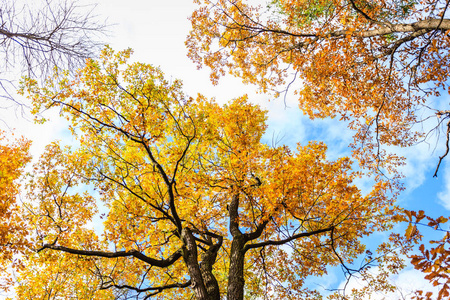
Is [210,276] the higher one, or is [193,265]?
[193,265]

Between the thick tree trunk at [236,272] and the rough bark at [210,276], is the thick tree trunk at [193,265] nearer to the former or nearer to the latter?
the rough bark at [210,276]

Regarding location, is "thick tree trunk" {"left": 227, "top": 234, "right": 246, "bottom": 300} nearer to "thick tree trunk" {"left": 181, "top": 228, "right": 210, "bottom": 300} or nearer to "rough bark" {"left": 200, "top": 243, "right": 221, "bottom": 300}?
"rough bark" {"left": 200, "top": 243, "right": 221, "bottom": 300}

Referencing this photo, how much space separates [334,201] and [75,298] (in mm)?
11658

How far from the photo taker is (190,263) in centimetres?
607

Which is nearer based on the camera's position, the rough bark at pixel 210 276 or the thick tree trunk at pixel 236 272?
the rough bark at pixel 210 276

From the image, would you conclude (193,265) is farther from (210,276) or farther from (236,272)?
(236,272)

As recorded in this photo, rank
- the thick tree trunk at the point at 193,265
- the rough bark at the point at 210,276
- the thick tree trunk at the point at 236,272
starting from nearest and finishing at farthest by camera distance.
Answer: the thick tree trunk at the point at 193,265, the rough bark at the point at 210,276, the thick tree trunk at the point at 236,272

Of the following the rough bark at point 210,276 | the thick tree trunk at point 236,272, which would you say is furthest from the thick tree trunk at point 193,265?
the thick tree trunk at point 236,272

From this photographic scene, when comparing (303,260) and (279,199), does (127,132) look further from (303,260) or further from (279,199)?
(303,260)

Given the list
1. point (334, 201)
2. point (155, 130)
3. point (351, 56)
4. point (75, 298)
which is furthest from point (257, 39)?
point (75, 298)

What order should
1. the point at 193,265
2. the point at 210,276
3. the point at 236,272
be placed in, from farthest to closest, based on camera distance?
the point at 236,272
the point at 210,276
the point at 193,265

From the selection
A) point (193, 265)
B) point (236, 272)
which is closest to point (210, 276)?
point (193, 265)

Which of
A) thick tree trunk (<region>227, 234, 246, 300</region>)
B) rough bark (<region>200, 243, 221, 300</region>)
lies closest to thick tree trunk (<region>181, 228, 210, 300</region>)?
rough bark (<region>200, 243, 221, 300</region>)

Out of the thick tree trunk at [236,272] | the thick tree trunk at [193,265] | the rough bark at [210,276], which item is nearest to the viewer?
the thick tree trunk at [193,265]
